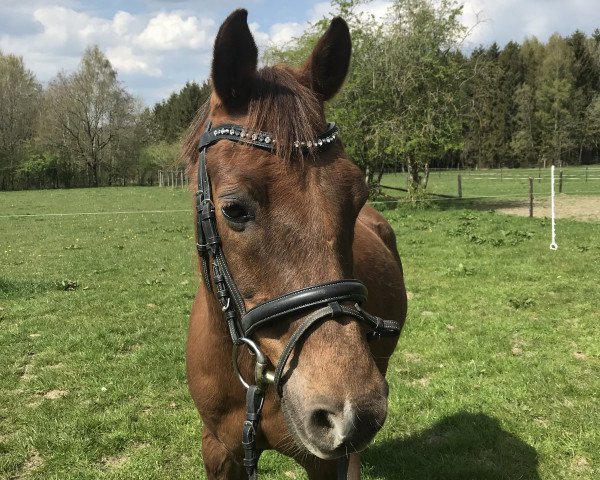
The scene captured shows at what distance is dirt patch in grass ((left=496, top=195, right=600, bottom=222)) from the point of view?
720 inches

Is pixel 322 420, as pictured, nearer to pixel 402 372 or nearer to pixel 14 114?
pixel 402 372

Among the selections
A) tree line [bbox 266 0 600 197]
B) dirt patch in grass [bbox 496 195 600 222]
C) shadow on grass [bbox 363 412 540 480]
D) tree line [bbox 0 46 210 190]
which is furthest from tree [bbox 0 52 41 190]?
shadow on grass [bbox 363 412 540 480]

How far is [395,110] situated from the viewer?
71.0ft

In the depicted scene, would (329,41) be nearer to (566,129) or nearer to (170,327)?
(170,327)

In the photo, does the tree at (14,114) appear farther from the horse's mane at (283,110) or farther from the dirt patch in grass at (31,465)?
the horse's mane at (283,110)

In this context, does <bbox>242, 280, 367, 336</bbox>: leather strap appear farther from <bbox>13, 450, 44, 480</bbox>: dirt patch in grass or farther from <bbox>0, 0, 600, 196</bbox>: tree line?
<bbox>0, 0, 600, 196</bbox>: tree line

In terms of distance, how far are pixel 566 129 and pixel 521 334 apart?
62.0m

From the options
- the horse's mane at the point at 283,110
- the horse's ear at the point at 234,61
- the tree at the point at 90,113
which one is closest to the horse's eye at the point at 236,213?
the horse's mane at the point at 283,110

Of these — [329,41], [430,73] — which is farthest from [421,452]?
[430,73]

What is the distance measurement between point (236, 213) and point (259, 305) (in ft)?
1.17

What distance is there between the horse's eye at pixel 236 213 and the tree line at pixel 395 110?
19441mm

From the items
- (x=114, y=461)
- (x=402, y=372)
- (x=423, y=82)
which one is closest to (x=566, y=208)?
(x=423, y=82)

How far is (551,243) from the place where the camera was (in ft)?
39.8

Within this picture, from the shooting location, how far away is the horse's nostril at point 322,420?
1.58 meters
